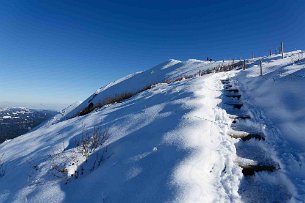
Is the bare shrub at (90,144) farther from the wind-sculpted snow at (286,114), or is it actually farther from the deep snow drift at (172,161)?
the wind-sculpted snow at (286,114)

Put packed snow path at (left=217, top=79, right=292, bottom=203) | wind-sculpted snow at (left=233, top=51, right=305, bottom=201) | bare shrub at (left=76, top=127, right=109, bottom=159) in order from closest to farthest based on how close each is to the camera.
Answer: packed snow path at (left=217, top=79, right=292, bottom=203) → wind-sculpted snow at (left=233, top=51, right=305, bottom=201) → bare shrub at (left=76, top=127, right=109, bottom=159)

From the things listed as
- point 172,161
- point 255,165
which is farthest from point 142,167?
point 255,165

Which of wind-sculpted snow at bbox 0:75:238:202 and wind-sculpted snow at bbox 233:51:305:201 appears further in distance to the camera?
wind-sculpted snow at bbox 233:51:305:201

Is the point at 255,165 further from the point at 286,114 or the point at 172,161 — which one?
the point at 286,114

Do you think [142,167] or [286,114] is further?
[286,114]

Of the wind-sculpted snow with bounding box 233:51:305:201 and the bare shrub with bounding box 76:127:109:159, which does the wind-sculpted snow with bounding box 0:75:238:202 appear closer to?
the bare shrub with bounding box 76:127:109:159

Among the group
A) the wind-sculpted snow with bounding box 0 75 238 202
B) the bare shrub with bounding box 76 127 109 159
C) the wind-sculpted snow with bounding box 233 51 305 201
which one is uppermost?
the bare shrub with bounding box 76 127 109 159

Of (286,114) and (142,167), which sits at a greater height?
(142,167)

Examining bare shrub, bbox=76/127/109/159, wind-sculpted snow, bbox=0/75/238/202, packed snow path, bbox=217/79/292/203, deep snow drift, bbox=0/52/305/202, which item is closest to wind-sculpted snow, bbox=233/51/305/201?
deep snow drift, bbox=0/52/305/202

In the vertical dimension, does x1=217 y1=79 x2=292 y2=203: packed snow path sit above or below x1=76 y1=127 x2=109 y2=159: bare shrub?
below

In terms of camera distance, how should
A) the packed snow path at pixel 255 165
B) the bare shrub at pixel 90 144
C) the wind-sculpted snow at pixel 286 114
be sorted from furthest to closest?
the bare shrub at pixel 90 144 → the wind-sculpted snow at pixel 286 114 → the packed snow path at pixel 255 165

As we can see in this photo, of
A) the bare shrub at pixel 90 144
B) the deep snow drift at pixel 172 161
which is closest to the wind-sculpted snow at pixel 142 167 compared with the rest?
the deep snow drift at pixel 172 161

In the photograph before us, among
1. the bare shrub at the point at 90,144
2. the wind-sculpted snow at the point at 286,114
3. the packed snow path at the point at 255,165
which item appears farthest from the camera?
the bare shrub at the point at 90,144

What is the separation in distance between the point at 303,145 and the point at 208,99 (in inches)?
155
